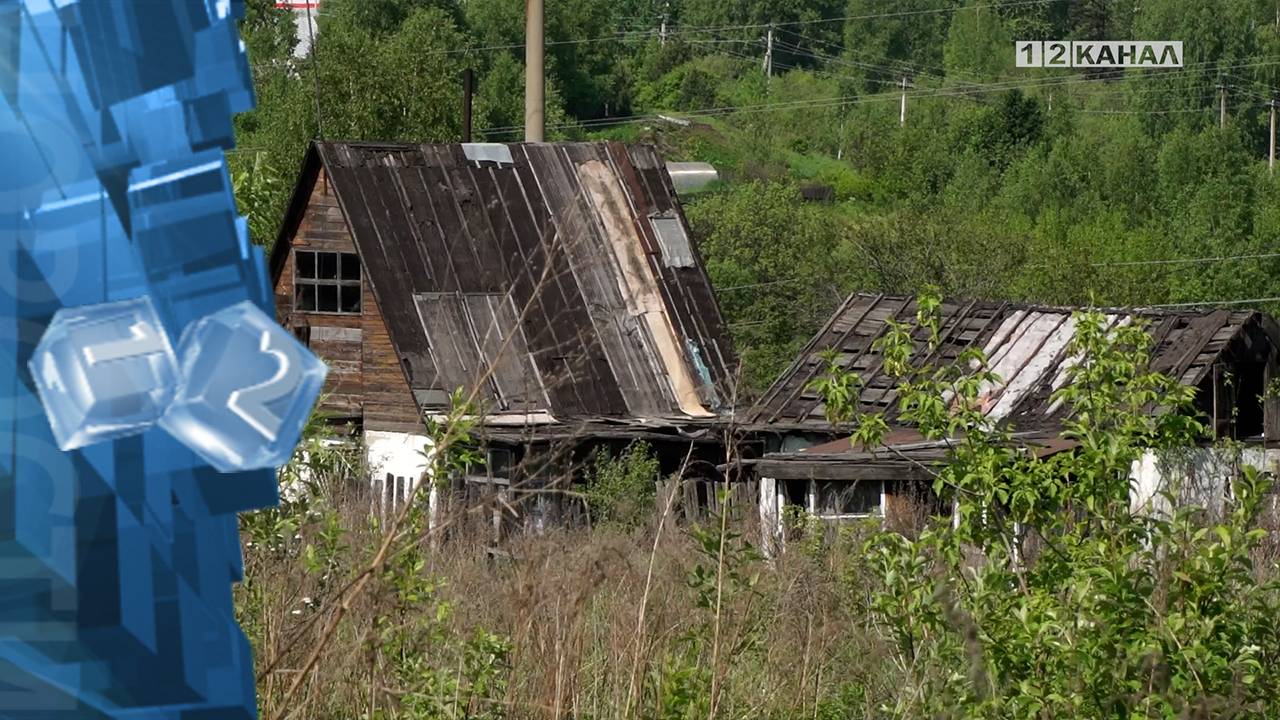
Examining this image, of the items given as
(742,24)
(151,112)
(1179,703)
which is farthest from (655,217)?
(742,24)

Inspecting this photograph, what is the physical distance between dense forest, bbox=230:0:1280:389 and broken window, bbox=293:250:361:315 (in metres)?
2.53

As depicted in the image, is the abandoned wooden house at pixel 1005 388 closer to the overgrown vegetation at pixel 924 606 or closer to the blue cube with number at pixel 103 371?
the overgrown vegetation at pixel 924 606

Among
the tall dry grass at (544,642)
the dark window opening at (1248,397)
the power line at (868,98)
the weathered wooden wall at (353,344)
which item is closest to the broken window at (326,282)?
the weathered wooden wall at (353,344)

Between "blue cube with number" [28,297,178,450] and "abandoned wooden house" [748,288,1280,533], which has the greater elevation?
"blue cube with number" [28,297,178,450]

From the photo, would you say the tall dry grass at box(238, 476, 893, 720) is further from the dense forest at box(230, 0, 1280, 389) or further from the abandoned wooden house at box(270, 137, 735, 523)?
the abandoned wooden house at box(270, 137, 735, 523)

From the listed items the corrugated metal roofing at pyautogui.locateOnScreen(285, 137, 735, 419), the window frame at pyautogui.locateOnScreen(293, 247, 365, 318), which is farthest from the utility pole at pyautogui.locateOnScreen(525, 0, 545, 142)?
the window frame at pyautogui.locateOnScreen(293, 247, 365, 318)

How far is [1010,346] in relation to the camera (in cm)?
1988

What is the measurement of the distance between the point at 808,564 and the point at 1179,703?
3.61 meters

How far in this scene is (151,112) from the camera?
2260 millimetres

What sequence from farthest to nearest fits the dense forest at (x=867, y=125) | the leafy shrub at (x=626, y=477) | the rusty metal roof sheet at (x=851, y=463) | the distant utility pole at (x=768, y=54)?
the distant utility pole at (x=768, y=54), the dense forest at (x=867, y=125), the rusty metal roof sheet at (x=851, y=463), the leafy shrub at (x=626, y=477)

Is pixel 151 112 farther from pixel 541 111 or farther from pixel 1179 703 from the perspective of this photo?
pixel 541 111

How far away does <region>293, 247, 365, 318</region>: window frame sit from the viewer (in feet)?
71.1

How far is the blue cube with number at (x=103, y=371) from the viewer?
83.8 inches
